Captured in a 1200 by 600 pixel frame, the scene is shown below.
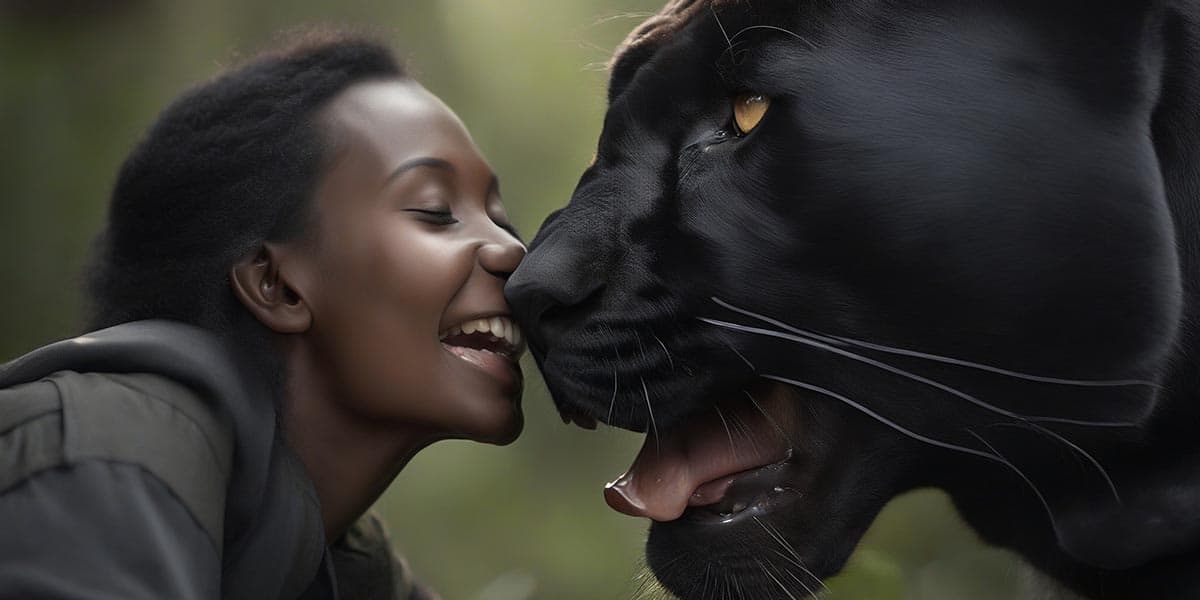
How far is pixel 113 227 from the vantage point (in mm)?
1723

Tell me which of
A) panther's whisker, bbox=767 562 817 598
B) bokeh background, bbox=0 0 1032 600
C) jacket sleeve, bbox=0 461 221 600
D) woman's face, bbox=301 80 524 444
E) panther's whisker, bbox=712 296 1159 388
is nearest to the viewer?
jacket sleeve, bbox=0 461 221 600

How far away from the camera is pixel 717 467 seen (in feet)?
4.64

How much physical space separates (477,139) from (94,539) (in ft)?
7.59

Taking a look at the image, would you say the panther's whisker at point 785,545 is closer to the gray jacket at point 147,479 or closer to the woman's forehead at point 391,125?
the gray jacket at point 147,479

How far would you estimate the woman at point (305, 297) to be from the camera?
1403 millimetres

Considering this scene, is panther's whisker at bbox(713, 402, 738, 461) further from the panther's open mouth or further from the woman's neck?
the woman's neck

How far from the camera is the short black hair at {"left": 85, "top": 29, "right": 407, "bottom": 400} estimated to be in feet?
5.37

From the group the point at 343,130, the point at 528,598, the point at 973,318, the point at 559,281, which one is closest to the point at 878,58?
the point at 973,318

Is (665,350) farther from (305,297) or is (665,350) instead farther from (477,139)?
(477,139)

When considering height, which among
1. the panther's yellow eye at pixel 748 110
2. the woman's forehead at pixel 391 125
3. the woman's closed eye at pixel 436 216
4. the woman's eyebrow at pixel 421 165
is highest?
the panther's yellow eye at pixel 748 110

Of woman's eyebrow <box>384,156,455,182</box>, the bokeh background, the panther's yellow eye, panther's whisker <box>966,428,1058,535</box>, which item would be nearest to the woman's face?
woman's eyebrow <box>384,156,455,182</box>

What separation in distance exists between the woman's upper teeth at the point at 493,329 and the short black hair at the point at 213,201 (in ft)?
0.71

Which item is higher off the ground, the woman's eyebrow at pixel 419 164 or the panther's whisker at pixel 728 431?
the woman's eyebrow at pixel 419 164

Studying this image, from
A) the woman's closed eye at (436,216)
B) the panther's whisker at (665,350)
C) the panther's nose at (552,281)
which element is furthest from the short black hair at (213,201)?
the panther's whisker at (665,350)
